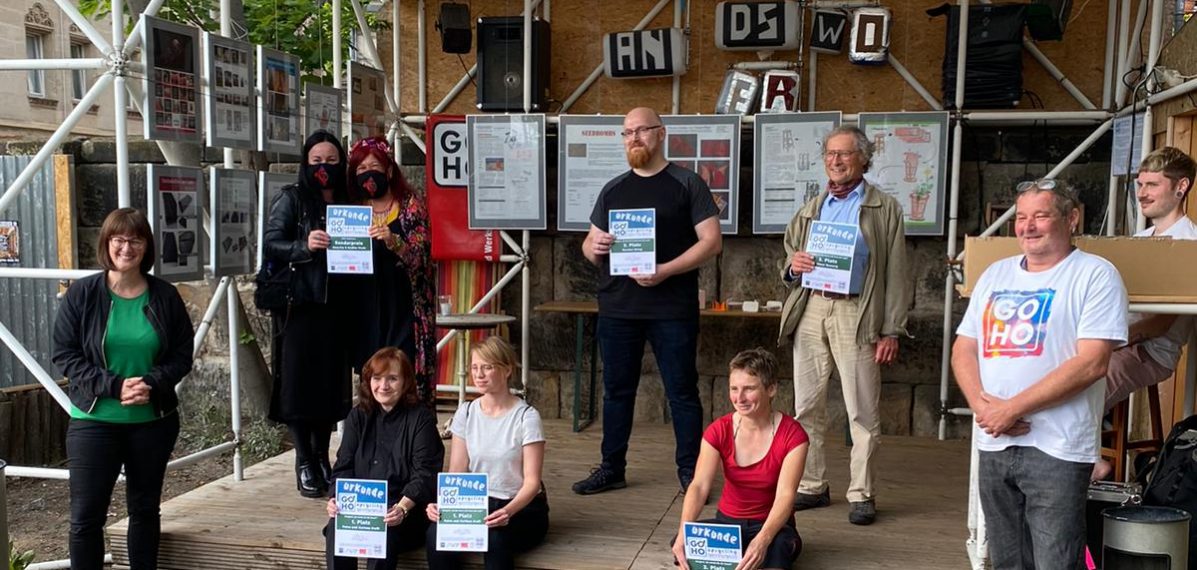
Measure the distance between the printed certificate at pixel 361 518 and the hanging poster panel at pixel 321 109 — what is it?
2057 mm

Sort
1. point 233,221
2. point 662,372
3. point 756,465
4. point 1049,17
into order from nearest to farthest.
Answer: point 756,465 < point 662,372 < point 233,221 < point 1049,17

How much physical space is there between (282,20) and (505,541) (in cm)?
655

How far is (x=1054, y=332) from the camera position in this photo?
279 centimetres

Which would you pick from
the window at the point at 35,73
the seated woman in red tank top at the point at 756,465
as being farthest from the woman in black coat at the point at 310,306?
the window at the point at 35,73

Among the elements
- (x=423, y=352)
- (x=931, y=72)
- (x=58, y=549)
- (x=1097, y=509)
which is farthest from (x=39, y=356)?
(x=1097, y=509)

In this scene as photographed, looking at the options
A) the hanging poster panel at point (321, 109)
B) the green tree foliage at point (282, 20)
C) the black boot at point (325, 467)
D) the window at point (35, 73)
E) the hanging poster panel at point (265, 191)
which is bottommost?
the black boot at point (325, 467)

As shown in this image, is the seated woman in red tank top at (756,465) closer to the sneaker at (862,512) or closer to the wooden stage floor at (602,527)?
the wooden stage floor at (602,527)

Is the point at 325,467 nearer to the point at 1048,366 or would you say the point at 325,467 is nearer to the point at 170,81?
the point at 170,81

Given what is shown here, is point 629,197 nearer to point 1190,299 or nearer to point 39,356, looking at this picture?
point 1190,299

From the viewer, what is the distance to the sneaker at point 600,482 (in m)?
4.59

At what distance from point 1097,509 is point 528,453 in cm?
187

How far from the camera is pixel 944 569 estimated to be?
12.0 feet

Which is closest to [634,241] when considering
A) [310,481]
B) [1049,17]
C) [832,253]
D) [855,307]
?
[832,253]

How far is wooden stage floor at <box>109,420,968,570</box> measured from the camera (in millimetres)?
Result: 3771
